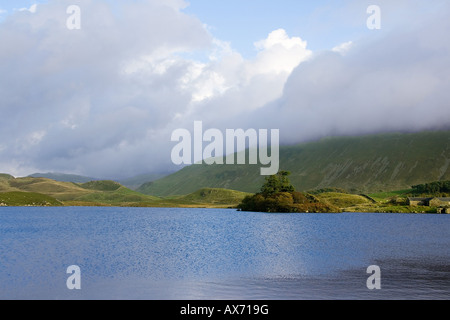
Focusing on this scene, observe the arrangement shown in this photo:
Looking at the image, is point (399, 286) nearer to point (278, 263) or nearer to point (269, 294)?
point (269, 294)

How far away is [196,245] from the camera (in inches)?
3017

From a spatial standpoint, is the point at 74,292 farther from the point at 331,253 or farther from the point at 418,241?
the point at 418,241

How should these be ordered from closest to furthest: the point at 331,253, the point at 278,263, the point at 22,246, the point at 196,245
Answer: the point at 278,263 → the point at 331,253 → the point at 22,246 → the point at 196,245

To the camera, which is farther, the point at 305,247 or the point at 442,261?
the point at 305,247

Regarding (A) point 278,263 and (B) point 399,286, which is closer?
(B) point 399,286

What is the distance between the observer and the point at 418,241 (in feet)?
291
